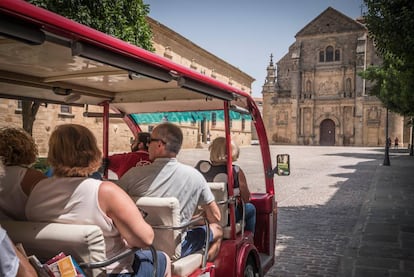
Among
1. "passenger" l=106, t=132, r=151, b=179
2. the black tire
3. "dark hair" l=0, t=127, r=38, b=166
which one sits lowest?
the black tire

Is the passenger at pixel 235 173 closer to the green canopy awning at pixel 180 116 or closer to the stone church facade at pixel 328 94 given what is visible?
the green canopy awning at pixel 180 116

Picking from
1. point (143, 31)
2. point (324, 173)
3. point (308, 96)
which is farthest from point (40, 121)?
point (308, 96)

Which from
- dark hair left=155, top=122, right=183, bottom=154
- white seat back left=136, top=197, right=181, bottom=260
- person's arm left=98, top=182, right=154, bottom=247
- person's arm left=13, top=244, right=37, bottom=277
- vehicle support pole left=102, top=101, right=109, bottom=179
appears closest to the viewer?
person's arm left=13, top=244, right=37, bottom=277

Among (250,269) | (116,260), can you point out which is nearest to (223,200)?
(250,269)

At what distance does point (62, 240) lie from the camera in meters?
2.08

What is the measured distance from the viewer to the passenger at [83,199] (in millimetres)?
2191

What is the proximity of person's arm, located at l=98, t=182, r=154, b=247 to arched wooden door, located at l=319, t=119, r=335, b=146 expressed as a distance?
179 ft

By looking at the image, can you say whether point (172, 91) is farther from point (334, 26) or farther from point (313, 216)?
point (334, 26)

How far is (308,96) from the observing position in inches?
2180

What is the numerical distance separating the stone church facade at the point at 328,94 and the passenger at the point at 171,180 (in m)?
51.7

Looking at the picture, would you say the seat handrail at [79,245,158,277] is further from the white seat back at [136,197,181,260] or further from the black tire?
the black tire

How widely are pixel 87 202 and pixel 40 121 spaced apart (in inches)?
728

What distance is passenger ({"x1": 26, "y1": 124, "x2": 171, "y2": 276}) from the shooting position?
86.3 inches

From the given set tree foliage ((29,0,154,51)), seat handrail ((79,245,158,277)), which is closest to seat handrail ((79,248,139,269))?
seat handrail ((79,245,158,277))
